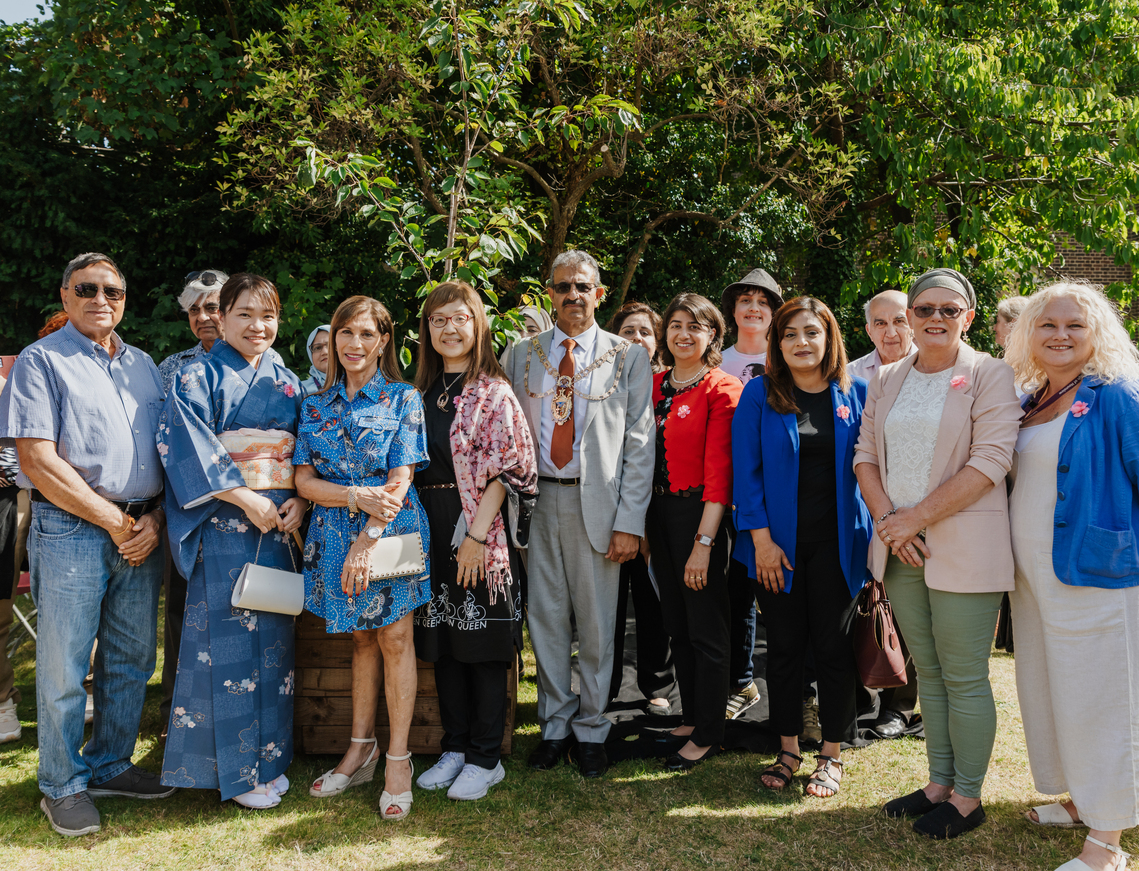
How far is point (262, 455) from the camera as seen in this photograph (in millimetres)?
2871

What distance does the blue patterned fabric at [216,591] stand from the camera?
277 centimetres

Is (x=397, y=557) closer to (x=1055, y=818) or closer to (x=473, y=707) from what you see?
(x=473, y=707)

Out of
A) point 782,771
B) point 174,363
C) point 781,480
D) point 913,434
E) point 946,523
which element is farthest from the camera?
point 174,363

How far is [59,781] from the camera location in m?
2.76

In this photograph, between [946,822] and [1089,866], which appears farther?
[946,822]

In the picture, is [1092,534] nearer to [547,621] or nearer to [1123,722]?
[1123,722]

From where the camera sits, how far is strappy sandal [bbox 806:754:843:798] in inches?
116

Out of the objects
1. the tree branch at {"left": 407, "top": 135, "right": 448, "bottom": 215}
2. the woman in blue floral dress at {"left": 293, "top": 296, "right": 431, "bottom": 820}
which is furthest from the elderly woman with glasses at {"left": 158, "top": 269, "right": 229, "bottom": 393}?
the tree branch at {"left": 407, "top": 135, "right": 448, "bottom": 215}

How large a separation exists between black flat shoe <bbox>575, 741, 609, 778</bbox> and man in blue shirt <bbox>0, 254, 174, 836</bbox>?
1642 mm

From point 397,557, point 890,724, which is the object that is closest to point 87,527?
point 397,557

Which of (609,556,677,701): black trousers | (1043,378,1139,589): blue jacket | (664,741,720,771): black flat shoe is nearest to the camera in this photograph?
(1043,378,1139,589): blue jacket

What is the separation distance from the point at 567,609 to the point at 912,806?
1474mm

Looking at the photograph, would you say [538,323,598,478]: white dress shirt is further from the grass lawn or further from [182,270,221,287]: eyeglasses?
[182,270,221,287]: eyeglasses

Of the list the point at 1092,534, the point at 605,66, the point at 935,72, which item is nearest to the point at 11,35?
the point at 605,66
